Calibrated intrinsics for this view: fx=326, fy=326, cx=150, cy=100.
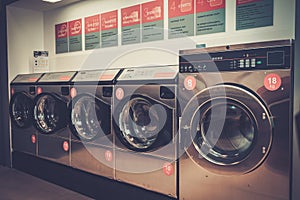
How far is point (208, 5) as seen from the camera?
264 centimetres

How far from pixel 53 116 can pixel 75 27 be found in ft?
3.61

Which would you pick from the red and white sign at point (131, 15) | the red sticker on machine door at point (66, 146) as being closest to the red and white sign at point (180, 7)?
the red and white sign at point (131, 15)

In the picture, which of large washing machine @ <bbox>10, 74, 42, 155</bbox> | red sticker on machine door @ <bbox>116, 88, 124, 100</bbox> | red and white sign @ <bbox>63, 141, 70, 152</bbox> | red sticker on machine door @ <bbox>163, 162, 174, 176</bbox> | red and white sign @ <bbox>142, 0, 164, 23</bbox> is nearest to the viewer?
red sticker on machine door @ <bbox>163, 162, 174, 176</bbox>

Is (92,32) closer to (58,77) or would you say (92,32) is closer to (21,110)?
(58,77)

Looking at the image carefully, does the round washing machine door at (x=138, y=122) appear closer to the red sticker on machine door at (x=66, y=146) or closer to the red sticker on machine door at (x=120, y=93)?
the red sticker on machine door at (x=120, y=93)

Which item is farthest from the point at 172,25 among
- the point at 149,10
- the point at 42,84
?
the point at 42,84

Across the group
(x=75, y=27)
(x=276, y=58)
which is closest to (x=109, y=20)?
(x=75, y=27)

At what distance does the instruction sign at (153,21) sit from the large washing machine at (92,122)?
22.2 inches

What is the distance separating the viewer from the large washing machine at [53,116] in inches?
122

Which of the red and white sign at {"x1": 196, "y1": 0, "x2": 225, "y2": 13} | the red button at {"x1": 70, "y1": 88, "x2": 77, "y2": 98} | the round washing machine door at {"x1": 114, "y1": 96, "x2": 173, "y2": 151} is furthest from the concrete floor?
the red and white sign at {"x1": 196, "y1": 0, "x2": 225, "y2": 13}

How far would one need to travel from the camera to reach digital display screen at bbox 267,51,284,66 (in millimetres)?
1761

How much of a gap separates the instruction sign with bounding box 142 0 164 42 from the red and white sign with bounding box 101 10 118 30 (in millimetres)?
390

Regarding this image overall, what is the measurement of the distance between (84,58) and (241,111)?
2230 millimetres

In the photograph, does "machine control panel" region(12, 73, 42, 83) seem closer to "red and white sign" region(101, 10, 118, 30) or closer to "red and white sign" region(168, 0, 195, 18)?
"red and white sign" region(101, 10, 118, 30)
